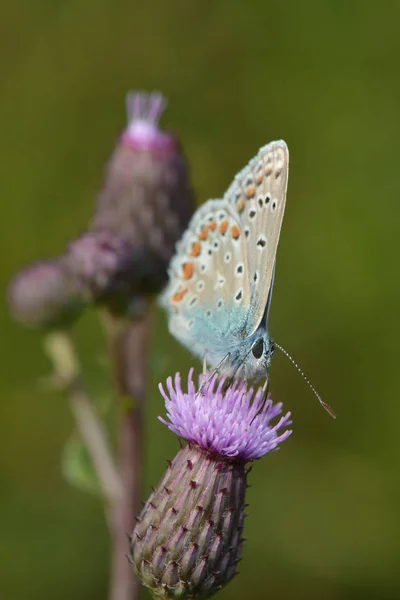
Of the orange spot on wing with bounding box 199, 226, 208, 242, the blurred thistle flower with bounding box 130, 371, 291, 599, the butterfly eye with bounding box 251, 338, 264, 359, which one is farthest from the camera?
the orange spot on wing with bounding box 199, 226, 208, 242

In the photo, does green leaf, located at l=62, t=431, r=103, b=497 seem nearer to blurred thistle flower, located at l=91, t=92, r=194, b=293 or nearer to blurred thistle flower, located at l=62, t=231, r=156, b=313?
blurred thistle flower, located at l=62, t=231, r=156, b=313

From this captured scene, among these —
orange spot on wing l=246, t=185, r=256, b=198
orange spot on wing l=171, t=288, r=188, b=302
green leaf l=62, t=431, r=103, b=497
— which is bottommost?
green leaf l=62, t=431, r=103, b=497

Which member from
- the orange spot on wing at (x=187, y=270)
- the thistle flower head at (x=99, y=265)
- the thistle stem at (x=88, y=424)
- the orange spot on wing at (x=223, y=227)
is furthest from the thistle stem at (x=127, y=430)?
the orange spot on wing at (x=223, y=227)

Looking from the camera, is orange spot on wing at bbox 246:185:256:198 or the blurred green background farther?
the blurred green background

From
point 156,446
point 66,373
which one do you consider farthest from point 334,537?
point 66,373

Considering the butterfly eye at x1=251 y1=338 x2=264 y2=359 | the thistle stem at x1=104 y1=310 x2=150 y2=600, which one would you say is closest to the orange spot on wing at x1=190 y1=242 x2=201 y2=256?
the thistle stem at x1=104 y1=310 x2=150 y2=600

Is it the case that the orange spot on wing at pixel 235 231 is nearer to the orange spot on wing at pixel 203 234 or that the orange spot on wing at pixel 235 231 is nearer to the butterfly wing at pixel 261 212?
the butterfly wing at pixel 261 212
